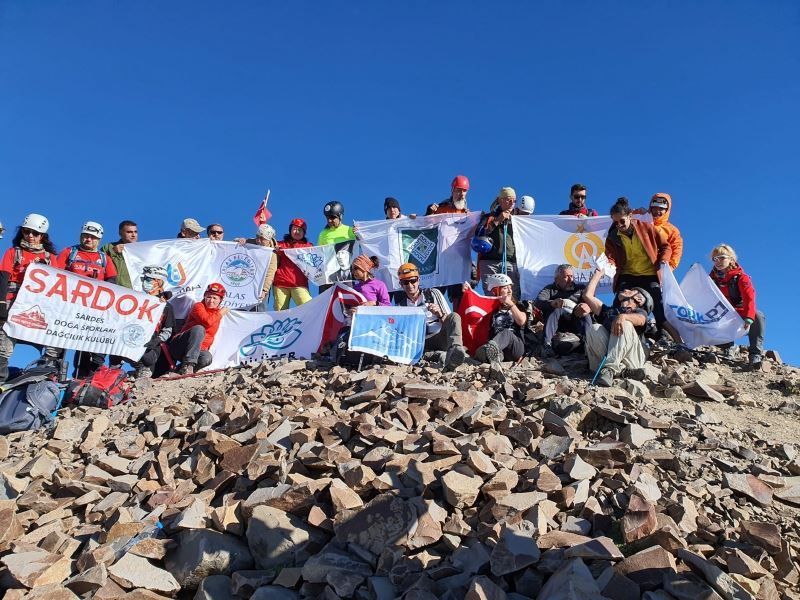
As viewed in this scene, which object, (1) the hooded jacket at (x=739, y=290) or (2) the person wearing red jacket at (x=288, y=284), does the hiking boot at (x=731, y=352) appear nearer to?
(1) the hooded jacket at (x=739, y=290)

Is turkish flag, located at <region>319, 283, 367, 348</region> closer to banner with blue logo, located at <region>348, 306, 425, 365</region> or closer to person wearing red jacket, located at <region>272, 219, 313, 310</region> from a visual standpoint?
banner with blue logo, located at <region>348, 306, 425, 365</region>

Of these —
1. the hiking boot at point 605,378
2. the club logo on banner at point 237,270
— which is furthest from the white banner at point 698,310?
the club logo on banner at point 237,270

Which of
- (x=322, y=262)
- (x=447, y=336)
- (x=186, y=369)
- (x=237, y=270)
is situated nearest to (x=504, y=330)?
(x=447, y=336)

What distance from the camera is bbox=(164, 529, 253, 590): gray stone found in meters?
3.84

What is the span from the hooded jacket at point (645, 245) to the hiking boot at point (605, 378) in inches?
96.4

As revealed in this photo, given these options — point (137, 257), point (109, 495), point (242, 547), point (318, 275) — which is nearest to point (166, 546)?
point (242, 547)

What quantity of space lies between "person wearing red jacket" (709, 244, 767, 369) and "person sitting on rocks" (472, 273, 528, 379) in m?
2.88

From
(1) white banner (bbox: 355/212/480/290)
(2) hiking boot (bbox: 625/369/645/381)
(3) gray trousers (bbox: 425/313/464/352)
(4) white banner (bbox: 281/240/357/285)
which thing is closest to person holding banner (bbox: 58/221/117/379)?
(4) white banner (bbox: 281/240/357/285)

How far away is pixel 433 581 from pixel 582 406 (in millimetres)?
2583

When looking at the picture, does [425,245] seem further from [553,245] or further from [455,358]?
[455,358]

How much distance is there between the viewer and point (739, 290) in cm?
814

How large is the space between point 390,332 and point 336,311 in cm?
148

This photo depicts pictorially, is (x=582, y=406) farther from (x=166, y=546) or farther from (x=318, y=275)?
(x=318, y=275)

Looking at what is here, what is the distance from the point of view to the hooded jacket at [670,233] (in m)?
8.64
